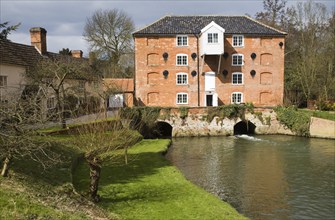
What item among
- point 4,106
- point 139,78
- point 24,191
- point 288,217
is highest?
point 139,78

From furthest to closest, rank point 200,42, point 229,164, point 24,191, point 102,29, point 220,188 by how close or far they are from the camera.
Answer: point 102,29, point 200,42, point 229,164, point 220,188, point 24,191

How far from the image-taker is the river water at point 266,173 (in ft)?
46.1

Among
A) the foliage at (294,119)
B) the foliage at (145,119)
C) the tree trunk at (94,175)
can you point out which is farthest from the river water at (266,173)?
the tree trunk at (94,175)

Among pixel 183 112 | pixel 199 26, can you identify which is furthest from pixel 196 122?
pixel 199 26

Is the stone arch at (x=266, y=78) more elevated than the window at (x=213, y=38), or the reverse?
the window at (x=213, y=38)

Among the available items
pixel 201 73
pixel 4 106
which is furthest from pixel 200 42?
pixel 4 106

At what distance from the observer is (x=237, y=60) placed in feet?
126

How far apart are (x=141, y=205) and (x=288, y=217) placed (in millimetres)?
5745

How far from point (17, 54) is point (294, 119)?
85.8ft

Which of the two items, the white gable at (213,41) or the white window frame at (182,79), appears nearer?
the white gable at (213,41)

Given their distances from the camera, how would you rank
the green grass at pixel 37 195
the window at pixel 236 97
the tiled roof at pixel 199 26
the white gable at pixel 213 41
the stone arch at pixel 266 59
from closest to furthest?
the green grass at pixel 37 195
the white gable at pixel 213 41
the tiled roof at pixel 199 26
the window at pixel 236 97
the stone arch at pixel 266 59

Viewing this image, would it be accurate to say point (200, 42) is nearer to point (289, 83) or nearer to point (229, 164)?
point (289, 83)

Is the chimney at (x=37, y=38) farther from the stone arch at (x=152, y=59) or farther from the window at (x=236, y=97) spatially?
the window at (x=236, y=97)

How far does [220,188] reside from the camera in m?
16.3
